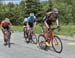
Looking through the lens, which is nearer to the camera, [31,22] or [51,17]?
[51,17]

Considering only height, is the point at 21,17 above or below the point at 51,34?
below

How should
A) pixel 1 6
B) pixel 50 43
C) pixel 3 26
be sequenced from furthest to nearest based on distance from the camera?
pixel 1 6
pixel 3 26
pixel 50 43

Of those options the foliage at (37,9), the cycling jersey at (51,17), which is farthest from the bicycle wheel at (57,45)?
the foliage at (37,9)

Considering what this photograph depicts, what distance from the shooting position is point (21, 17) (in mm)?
48250

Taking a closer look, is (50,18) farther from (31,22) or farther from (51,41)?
(31,22)

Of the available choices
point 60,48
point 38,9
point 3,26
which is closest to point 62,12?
point 38,9

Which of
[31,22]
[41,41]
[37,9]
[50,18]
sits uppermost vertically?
[50,18]

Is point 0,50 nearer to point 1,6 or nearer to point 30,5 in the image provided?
point 30,5

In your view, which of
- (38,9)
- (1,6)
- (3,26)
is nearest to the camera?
(3,26)

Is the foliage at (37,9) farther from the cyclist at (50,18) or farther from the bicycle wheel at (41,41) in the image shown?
the cyclist at (50,18)

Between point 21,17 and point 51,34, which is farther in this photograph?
point 21,17

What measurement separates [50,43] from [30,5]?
3085cm

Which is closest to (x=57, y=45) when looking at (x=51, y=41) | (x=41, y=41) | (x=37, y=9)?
(x=51, y=41)

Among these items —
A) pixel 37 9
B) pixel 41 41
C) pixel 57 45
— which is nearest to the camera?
pixel 57 45
